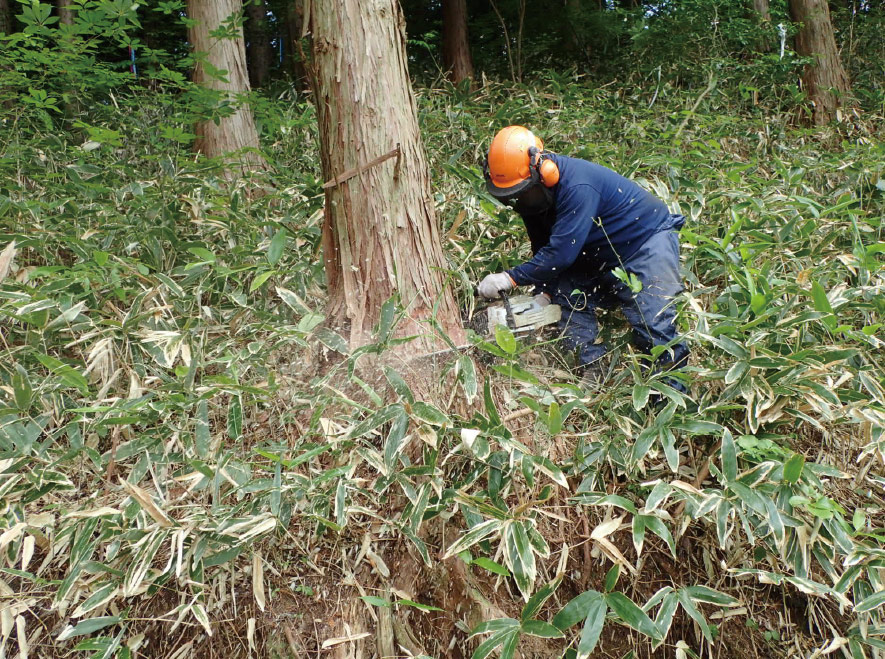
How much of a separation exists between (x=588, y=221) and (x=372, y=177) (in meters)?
0.92

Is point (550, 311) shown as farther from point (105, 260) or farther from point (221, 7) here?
point (221, 7)

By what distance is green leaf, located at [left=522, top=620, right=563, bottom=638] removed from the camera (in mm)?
1684

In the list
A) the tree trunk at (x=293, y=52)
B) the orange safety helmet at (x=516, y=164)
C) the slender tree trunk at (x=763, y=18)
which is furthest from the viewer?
the tree trunk at (x=293, y=52)

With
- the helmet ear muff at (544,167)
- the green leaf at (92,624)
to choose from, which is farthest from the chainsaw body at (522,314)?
the green leaf at (92,624)

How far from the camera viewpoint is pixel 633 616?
A: 170 centimetres

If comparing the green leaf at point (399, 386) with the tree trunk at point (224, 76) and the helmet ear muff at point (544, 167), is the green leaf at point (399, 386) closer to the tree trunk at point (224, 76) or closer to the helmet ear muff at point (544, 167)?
the helmet ear muff at point (544, 167)

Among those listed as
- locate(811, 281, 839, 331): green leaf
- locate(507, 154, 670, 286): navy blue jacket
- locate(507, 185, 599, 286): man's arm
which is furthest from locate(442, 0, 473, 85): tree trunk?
locate(811, 281, 839, 331): green leaf

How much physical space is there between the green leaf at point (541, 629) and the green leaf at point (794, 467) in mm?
802

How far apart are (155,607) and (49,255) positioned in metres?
1.72

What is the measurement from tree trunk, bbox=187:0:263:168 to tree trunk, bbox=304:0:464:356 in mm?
2167

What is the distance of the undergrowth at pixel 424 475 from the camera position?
6.09 feet

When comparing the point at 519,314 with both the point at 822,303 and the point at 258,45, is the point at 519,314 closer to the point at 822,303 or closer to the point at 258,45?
the point at 822,303

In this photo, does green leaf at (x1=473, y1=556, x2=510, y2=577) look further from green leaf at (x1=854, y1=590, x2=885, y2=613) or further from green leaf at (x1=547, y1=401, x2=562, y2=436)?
green leaf at (x1=854, y1=590, x2=885, y2=613)

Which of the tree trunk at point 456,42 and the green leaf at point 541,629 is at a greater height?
the tree trunk at point 456,42
